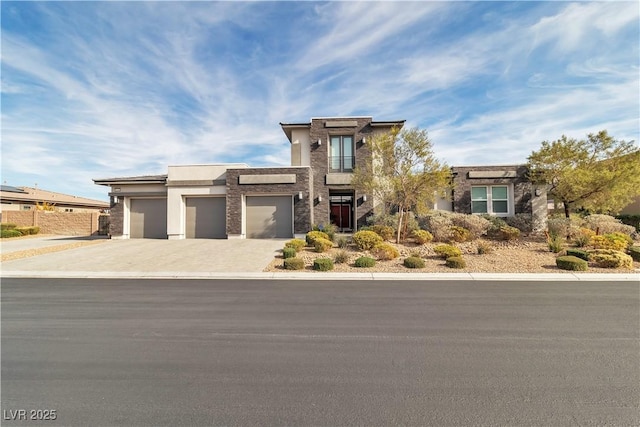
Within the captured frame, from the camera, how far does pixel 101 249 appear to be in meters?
16.0

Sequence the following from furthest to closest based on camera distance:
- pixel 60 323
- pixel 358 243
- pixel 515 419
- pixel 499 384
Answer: pixel 358 243 < pixel 60 323 < pixel 499 384 < pixel 515 419

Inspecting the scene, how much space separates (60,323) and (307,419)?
5490mm

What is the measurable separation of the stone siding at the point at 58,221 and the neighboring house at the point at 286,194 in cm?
666

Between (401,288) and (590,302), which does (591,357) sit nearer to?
(590,302)

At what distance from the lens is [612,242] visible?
12.9 m

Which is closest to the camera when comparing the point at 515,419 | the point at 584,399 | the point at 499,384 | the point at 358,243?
the point at 515,419

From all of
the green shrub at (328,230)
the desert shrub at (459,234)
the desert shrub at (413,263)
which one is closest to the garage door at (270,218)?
the green shrub at (328,230)

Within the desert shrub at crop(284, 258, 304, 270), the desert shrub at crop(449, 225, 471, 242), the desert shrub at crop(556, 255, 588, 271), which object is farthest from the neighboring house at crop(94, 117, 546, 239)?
the desert shrub at crop(556, 255, 588, 271)

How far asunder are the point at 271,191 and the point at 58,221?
772 inches

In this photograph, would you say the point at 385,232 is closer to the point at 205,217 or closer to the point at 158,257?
the point at 158,257

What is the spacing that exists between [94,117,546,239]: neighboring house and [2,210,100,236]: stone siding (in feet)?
21.8

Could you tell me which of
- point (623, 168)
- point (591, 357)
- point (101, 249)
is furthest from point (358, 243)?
point (623, 168)

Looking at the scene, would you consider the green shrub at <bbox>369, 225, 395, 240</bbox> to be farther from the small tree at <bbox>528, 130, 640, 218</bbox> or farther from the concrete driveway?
the small tree at <bbox>528, 130, 640, 218</bbox>

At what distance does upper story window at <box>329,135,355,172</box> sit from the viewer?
2136 centimetres
